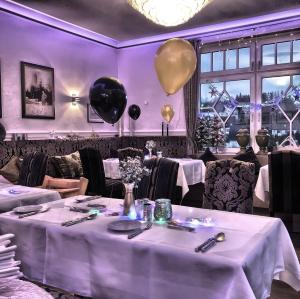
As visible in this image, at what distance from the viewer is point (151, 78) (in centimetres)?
732

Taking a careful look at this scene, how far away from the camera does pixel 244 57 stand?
6465 mm

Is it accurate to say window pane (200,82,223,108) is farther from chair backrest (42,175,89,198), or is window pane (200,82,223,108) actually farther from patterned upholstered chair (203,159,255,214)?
patterned upholstered chair (203,159,255,214)

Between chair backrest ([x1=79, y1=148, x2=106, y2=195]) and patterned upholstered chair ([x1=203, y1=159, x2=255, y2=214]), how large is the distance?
6.40 ft

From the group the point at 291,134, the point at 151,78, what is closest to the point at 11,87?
the point at 151,78

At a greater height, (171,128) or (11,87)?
(11,87)

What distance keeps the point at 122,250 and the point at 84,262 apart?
234 mm

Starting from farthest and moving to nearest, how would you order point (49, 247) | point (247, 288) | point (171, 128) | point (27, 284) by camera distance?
point (171, 128)
point (49, 247)
point (27, 284)
point (247, 288)

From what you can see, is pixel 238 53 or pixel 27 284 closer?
pixel 27 284

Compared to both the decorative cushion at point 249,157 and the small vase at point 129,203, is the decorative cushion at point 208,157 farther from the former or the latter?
the small vase at point 129,203

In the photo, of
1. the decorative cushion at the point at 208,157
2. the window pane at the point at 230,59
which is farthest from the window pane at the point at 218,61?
the decorative cushion at the point at 208,157

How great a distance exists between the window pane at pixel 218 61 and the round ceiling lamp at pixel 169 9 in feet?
13.6

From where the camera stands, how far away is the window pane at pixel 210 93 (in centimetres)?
681

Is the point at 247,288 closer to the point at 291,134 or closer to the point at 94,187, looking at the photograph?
the point at 94,187

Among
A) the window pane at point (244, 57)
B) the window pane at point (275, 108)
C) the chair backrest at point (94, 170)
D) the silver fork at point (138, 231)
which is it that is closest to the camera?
the silver fork at point (138, 231)
